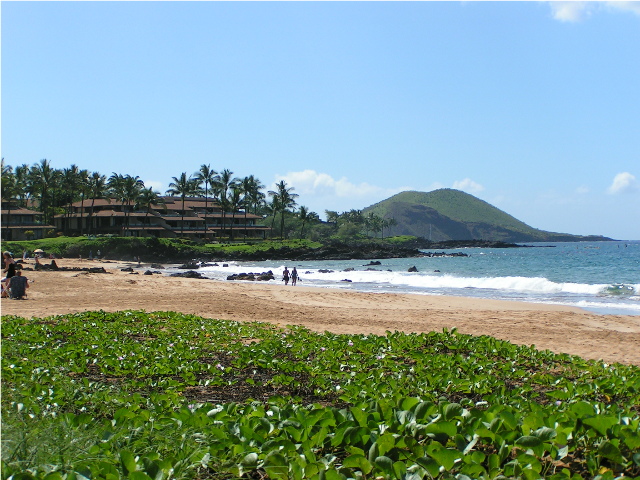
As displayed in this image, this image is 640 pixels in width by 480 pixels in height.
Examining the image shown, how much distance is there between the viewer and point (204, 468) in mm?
3418

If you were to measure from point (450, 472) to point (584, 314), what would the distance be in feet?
59.3

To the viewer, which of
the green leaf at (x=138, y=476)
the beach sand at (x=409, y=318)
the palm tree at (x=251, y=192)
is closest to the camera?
the green leaf at (x=138, y=476)

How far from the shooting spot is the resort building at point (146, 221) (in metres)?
79.2

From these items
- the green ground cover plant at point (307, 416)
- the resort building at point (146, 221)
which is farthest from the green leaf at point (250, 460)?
the resort building at point (146, 221)

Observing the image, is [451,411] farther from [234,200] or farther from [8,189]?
[234,200]

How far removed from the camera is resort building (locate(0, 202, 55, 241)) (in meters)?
67.4

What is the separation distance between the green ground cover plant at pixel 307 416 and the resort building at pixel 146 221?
71734 mm

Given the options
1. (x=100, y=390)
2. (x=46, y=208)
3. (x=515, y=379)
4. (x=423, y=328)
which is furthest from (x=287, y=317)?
(x=46, y=208)

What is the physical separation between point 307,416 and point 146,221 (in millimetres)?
81519

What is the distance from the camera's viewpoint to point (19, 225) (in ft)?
230

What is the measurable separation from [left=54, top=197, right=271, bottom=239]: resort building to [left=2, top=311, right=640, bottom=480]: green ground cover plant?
71.7 metres

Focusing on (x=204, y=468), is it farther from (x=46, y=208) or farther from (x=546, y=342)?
(x=46, y=208)

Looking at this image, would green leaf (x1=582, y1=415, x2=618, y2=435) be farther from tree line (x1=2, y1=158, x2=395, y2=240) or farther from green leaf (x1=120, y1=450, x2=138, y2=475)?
tree line (x1=2, y1=158, x2=395, y2=240)

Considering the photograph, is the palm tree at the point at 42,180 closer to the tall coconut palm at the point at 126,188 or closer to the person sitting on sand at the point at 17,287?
the tall coconut palm at the point at 126,188
